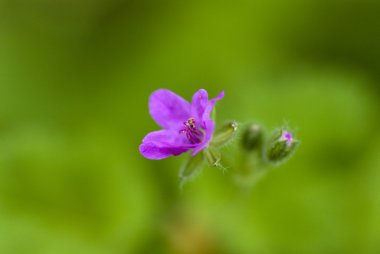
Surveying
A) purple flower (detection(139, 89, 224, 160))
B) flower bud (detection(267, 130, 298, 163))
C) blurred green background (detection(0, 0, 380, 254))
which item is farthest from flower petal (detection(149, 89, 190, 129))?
blurred green background (detection(0, 0, 380, 254))

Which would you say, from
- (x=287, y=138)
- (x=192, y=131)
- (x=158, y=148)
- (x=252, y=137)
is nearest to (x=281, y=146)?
(x=287, y=138)

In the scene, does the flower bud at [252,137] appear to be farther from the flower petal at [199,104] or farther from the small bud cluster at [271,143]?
the flower petal at [199,104]

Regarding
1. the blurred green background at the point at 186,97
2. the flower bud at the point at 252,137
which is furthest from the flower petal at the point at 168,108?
the blurred green background at the point at 186,97

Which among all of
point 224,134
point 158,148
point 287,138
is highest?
point 287,138

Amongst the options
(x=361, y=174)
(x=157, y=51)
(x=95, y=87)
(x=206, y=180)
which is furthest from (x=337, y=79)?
(x=95, y=87)

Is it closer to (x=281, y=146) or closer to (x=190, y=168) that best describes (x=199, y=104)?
(x=190, y=168)
